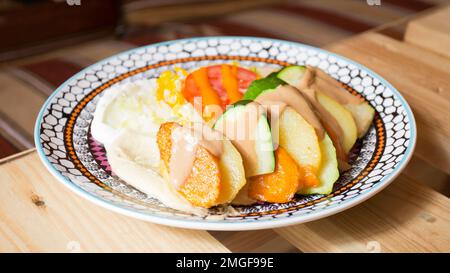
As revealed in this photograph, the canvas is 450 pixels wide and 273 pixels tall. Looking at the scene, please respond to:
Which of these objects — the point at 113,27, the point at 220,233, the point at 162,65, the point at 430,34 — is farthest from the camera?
the point at 113,27

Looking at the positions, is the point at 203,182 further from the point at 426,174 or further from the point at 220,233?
the point at 426,174

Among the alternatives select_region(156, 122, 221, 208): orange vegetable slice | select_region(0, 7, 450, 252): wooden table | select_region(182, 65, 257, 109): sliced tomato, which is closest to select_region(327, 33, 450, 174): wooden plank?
select_region(0, 7, 450, 252): wooden table

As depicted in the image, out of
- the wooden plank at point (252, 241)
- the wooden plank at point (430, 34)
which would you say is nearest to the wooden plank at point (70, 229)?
the wooden plank at point (252, 241)

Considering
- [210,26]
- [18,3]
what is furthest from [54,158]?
[18,3]

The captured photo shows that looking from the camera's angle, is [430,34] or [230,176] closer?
[230,176]

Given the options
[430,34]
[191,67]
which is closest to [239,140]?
[191,67]

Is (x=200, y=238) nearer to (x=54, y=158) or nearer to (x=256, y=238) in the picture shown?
(x=256, y=238)

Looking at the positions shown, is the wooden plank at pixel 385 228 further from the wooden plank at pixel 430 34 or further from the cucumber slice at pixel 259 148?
the wooden plank at pixel 430 34
